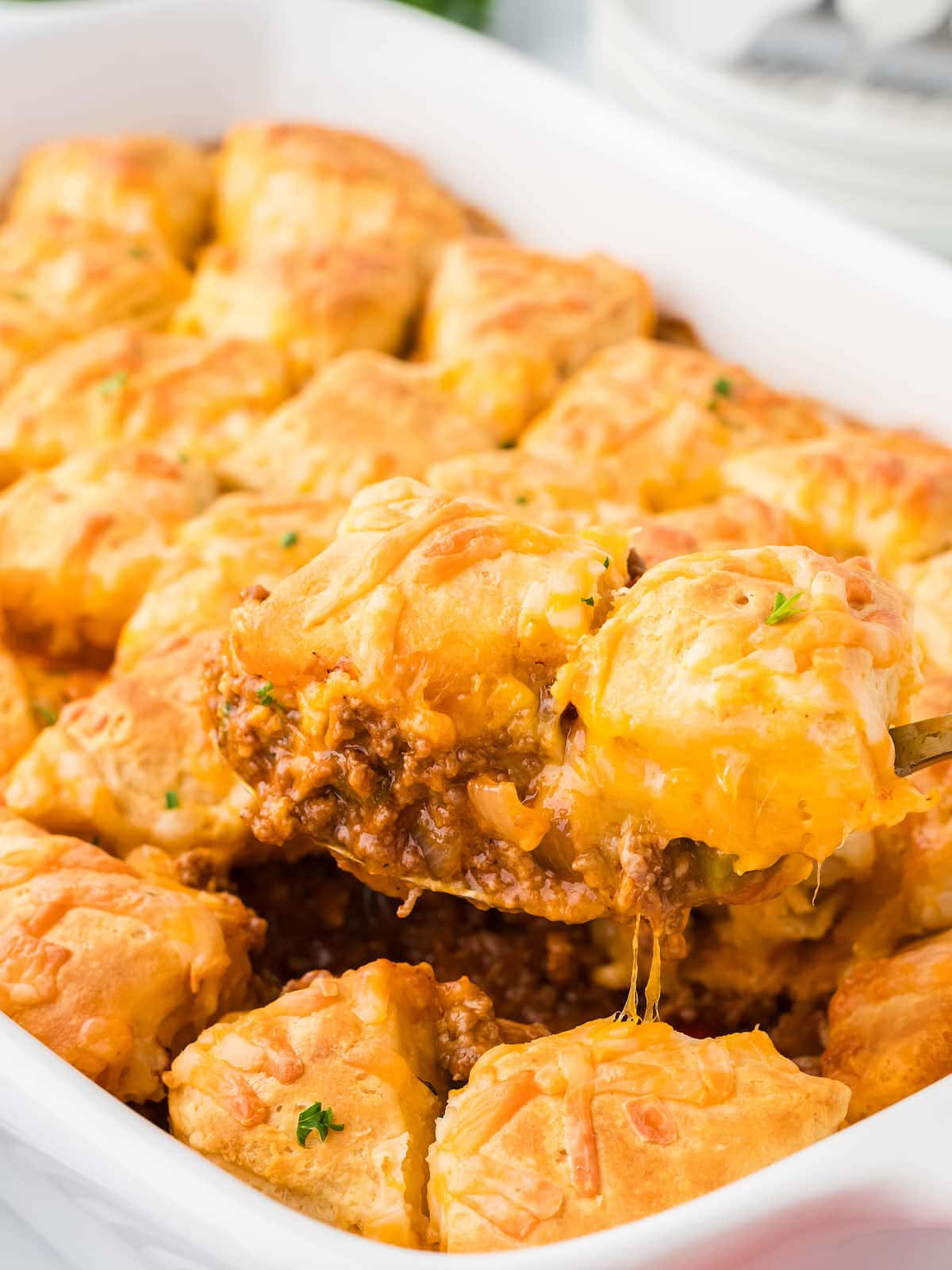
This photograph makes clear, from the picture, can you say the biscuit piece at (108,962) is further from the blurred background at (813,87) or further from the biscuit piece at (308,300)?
the blurred background at (813,87)

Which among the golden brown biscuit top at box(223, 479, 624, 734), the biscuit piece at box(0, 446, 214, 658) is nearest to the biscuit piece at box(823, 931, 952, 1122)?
the golden brown biscuit top at box(223, 479, 624, 734)

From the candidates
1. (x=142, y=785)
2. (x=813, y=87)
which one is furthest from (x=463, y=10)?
(x=142, y=785)

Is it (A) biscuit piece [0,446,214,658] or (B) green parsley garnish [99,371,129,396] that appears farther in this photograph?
(B) green parsley garnish [99,371,129,396]

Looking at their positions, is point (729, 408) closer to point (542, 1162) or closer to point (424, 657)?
point (424, 657)

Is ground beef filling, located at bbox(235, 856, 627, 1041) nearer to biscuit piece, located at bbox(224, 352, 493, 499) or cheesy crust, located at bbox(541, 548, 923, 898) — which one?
cheesy crust, located at bbox(541, 548, 923, 898)

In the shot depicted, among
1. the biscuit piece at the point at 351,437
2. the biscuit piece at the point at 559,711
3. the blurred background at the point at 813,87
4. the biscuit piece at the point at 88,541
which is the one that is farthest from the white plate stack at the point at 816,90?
the biscuit piece at the point at 559,711

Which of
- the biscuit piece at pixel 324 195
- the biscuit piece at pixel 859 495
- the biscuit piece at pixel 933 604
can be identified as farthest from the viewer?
the biscuit piece at pixel 324 195
